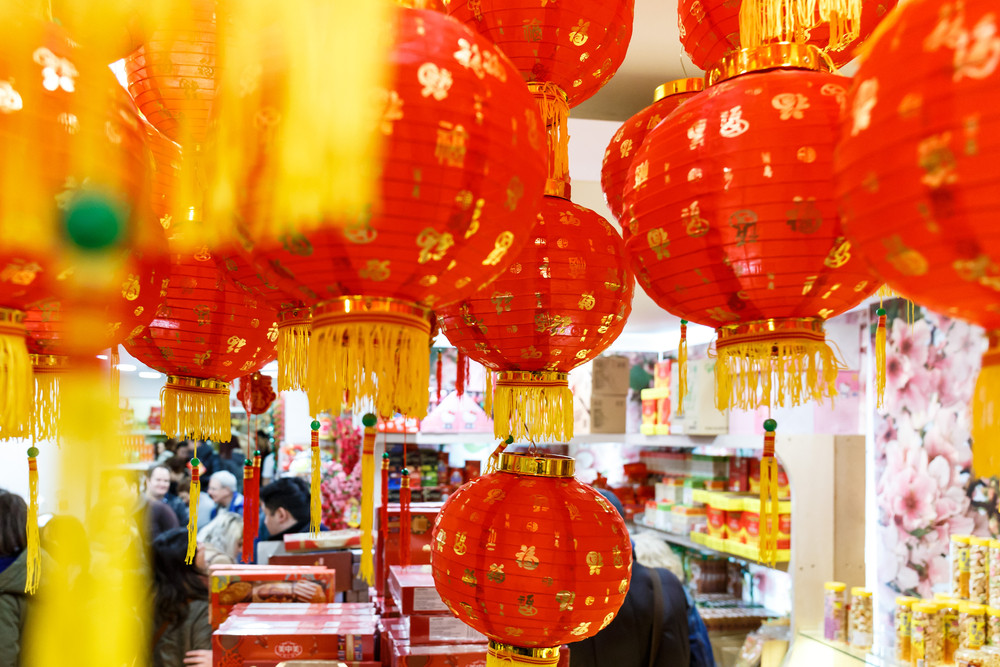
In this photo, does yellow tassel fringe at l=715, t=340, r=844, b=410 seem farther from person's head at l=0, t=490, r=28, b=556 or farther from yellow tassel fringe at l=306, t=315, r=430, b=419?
person's head at l=0, t=490, r=28, b=556

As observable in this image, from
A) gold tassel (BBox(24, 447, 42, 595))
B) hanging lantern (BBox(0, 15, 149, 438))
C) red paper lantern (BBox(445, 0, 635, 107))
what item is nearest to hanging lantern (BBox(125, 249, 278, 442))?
gold tassel (BBox(24, 447, 42, 595))

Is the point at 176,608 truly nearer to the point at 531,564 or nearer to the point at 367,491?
the point at 531,564

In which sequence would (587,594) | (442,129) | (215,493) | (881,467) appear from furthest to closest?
1. (215,493)
2. (881,467)
3. (587,594)
4. (442,129)

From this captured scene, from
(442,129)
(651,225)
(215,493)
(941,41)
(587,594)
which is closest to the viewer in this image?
(941,41)

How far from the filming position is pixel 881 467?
10.8 feet

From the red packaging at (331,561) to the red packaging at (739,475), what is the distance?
6.16ft

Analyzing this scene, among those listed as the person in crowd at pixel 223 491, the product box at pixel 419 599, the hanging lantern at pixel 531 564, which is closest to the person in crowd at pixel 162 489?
the person in crowd at pixel 223 491

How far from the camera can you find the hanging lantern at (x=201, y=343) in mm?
739

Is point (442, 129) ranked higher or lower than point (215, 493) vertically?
higher

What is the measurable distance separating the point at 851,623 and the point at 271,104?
2.48 meters

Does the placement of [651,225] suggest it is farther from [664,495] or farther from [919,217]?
[664,495]

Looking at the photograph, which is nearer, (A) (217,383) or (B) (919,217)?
(B) (919,217)

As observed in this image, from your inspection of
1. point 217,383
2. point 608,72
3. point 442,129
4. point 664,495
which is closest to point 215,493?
point 664,495

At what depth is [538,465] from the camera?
0.90m
